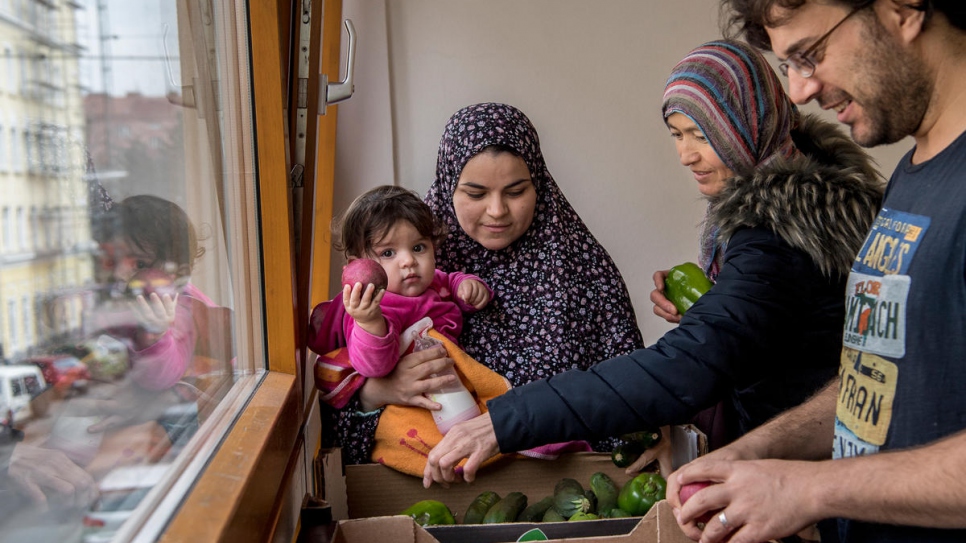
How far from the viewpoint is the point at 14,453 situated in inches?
23.4

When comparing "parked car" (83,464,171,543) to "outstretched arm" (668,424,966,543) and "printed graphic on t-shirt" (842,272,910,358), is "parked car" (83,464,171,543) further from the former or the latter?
"printed graphic on t-shirt" (842,272,910,358)

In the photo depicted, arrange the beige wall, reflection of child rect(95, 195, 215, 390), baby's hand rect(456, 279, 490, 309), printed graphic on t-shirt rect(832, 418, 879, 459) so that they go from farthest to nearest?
1. the beige wall
2. baby's hand rect(456, 279, 490, 309)
3. printed graphic on t-shirt rect(832, 418, 879, 459)
4. reflection of child rect(95, 195, 215, 390)

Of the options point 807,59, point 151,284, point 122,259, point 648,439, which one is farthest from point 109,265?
point 648,439

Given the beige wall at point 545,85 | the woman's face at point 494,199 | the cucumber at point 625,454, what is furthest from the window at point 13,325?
the beige wall at point 545,85

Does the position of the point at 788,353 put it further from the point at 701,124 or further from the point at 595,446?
the point at 595,446

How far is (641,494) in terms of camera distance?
170 centimetres

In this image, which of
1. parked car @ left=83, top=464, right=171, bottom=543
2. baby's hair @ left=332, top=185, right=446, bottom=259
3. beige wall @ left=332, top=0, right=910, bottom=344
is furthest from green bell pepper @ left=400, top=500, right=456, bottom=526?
beige wall @ left=332, top=0, right=910, bottom=344

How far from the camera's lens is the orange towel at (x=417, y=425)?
178cm

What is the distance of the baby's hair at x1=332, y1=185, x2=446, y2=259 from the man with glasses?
971 millimetres

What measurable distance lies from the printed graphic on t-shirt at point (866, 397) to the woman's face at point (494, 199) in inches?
42.6

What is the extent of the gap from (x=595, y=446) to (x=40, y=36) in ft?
5.30

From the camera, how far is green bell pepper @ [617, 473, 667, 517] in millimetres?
1696

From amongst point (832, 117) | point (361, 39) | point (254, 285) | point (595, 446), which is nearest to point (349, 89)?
point (254, 285)

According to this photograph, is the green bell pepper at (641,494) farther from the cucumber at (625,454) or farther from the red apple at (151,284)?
the red apple at (151,284)
